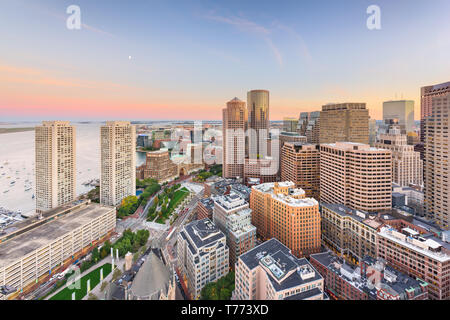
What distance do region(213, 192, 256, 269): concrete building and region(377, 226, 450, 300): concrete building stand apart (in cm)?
285

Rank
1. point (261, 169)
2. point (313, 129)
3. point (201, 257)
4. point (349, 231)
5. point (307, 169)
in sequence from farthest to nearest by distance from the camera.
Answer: point (313, 129)
point (261, 169)
point (307, 169)
point (349, 231)
point (201, 257)

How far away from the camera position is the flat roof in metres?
4.81

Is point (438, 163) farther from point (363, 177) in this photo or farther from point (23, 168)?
point (23, 168)

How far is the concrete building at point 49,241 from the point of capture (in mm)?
4664

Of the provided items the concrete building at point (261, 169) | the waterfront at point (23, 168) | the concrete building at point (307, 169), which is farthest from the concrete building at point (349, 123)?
the waterfront at point (23, 168)

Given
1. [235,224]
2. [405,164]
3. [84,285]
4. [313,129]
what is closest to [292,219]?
[235,224]

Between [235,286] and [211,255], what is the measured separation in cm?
87

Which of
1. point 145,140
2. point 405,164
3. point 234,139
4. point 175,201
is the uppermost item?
point 145,140

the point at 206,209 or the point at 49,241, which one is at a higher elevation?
the point at 206,209

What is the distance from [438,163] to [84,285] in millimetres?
9775

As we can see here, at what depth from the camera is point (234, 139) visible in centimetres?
1289

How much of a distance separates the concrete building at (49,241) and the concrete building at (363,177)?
7227 millimetres

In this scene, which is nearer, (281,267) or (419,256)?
(281,267)
